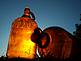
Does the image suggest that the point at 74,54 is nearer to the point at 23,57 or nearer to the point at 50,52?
the point at 50,52

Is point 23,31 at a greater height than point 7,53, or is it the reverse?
point 23,31

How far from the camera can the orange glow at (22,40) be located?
9.34 meters

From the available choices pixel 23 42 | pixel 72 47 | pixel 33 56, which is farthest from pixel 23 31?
pixel 72 47

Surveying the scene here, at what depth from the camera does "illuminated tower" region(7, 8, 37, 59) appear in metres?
9.36

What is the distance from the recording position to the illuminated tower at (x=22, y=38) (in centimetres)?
936

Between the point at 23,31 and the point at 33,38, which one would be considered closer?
the point at 33,38

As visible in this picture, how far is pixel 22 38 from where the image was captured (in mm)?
9523

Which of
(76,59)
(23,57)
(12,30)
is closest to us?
(76,59)

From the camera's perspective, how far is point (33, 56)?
31.1ft

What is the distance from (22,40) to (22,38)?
0.08m

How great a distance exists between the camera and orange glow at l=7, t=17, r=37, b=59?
9344mm

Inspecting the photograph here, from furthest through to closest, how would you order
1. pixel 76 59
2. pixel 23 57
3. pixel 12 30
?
pixel 12 30
pixel 23 57
pixel 76 59

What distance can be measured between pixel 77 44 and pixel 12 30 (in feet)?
9.93

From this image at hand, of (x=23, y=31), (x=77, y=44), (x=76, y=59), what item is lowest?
(x=76, y=59)
